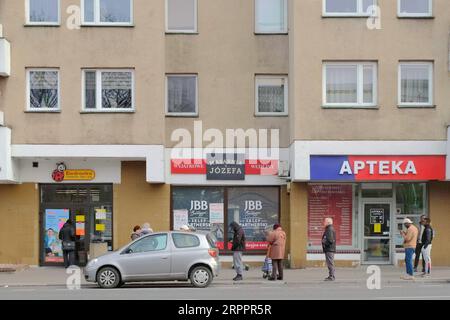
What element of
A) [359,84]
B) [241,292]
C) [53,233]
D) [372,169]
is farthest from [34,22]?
[241,292]

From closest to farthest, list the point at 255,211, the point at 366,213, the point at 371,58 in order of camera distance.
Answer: the point at 371,58 → the point at 366,213 → the point at 255,211

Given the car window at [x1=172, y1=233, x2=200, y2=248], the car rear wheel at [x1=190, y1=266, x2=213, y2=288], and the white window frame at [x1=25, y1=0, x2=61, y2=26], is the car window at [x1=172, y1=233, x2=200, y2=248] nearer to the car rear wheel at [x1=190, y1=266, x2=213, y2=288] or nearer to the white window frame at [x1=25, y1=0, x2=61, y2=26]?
the car rear wheel at [x1=190, y1=266, x2=213, y2=288]

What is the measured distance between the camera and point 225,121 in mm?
25312

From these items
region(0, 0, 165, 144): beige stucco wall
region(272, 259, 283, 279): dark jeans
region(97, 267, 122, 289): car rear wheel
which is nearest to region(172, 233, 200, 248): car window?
region(97, 267, 122, 289): car rear wheel

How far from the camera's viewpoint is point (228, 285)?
2044 cm

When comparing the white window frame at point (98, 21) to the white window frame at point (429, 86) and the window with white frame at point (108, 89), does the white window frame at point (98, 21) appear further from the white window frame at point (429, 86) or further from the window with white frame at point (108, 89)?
the white window frame at point (429, 86)

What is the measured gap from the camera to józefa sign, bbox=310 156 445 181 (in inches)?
942

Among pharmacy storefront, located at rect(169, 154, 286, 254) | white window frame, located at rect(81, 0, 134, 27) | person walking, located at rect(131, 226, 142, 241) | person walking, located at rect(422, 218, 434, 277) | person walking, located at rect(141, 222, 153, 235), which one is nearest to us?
person walking, located at rect(422, 218, 434, 277)

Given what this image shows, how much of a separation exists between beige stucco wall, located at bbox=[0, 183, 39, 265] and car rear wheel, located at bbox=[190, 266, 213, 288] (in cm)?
818

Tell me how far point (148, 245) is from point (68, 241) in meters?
6.50

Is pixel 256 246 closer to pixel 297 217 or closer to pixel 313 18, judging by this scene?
pixel 297 217

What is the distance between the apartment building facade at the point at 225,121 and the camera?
2417cm

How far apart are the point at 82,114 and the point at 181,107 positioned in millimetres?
3363

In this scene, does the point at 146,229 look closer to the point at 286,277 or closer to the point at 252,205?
the point at 252,205
